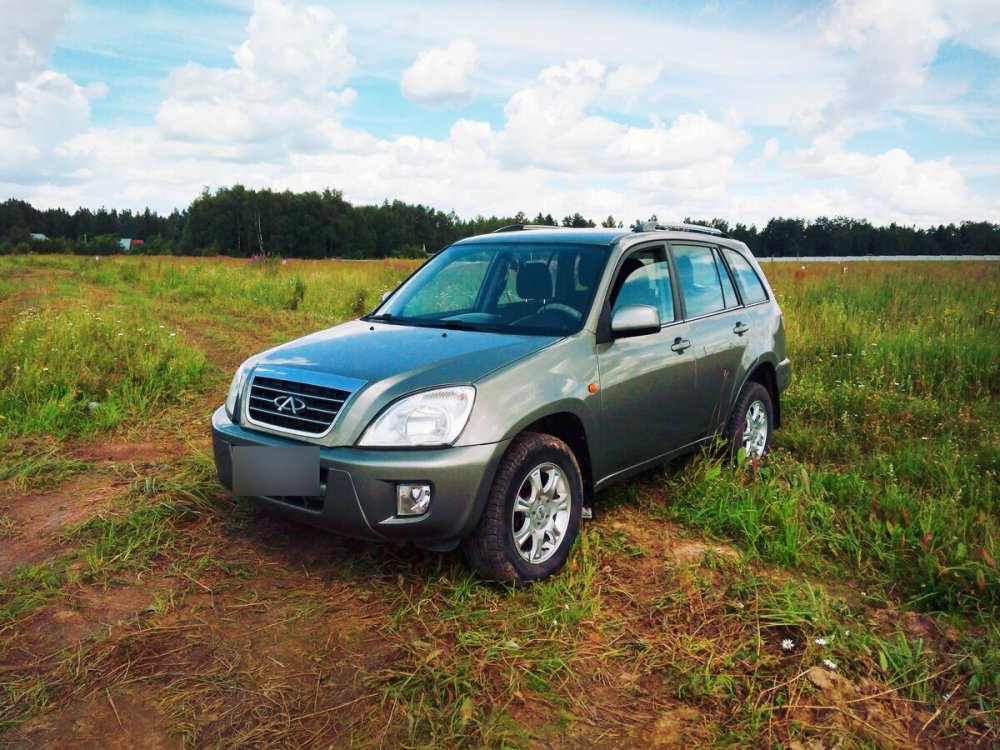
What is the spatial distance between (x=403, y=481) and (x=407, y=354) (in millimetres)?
664

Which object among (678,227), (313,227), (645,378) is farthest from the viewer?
(313,227)

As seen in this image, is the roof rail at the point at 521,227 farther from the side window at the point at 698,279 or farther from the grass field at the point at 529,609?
the grass field at the point at 529,609

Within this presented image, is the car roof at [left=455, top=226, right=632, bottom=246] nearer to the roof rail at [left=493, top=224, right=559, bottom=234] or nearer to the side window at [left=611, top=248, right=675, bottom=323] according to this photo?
the roof rail at [left=493, top=224, right=559, bottom=234]

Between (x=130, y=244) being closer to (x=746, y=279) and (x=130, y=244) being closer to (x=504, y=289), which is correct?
(x=746, y=279)

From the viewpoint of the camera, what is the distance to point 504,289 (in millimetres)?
4242

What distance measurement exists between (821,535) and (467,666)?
211cm

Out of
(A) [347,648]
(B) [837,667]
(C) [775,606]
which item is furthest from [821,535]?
(A) [347,648]

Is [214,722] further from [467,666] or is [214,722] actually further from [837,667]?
[837,667]

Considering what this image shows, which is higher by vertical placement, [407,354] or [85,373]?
[407,354]

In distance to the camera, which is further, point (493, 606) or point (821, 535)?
point (821, 535)

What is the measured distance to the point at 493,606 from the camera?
320 centimetres

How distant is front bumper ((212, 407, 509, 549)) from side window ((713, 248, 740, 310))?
8.23 feet

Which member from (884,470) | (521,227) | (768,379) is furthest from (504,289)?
(884,470)

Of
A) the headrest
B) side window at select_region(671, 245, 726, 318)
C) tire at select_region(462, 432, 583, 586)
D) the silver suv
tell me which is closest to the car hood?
the silver suv
